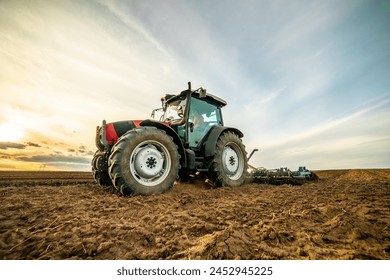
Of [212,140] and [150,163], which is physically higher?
[212,140]

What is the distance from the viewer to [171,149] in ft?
10.5

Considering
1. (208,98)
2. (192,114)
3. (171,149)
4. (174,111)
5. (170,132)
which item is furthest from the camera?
(208,98)

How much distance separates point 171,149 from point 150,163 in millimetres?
416

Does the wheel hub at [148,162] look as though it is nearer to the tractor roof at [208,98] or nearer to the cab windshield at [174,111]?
the cab windshield at [174,111]

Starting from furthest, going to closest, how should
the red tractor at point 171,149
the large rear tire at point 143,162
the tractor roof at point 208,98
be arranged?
the tractor roof at point 208,98
the red tractor at point 171,149
the large rear tire at point 143,162

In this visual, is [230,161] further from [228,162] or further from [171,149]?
[171,149]

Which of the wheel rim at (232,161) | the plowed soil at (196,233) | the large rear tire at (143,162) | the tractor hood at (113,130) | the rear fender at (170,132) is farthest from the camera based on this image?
the wheel rim at (232,161)

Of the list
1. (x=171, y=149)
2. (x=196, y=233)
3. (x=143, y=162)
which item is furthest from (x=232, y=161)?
(x=196, y=233)

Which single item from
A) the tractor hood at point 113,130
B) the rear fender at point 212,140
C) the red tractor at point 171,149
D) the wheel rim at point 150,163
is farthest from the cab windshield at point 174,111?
the wheel rim at point 150,163

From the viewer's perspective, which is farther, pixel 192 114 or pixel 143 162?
pixel 192 114

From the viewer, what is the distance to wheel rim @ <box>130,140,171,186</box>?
2.92 metres

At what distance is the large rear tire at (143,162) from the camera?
105 inches

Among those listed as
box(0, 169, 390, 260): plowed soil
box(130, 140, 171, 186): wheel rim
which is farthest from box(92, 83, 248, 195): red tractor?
box(0, 169, 390, 260): plowed soil

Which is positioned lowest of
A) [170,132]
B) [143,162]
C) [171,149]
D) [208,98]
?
[143,162]
